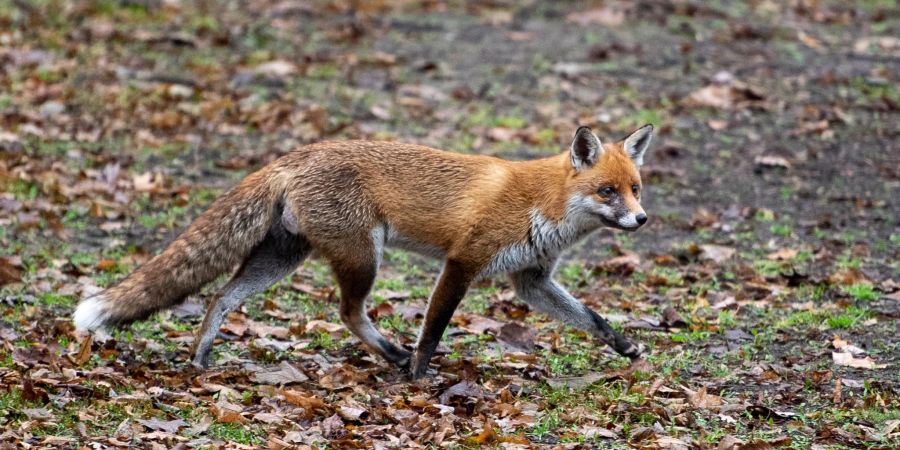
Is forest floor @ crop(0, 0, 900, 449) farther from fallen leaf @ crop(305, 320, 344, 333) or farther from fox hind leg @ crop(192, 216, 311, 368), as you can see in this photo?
fox hind leg @ crop(192, 216, 311, 368)

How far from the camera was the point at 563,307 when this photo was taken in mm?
7707

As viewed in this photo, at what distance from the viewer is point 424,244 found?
7.68 metres

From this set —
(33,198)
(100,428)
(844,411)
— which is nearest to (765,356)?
(844,411)

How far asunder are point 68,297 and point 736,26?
455 inches

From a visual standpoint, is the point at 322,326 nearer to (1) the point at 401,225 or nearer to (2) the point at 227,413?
(1) the point at 401,225

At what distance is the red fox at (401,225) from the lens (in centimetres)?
734

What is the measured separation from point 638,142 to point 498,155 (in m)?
4.49

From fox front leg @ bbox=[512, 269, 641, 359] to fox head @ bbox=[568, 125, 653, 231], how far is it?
0.57m

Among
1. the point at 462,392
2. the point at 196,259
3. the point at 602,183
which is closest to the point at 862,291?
the point at 602,183

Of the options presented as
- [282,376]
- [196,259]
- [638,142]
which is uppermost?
[638,142]

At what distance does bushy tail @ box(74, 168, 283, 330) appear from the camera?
7035 millimetres

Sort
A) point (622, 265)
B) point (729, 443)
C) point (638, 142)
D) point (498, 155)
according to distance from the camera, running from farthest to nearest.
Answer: point (498, 155) < point (622, 265) < point (638, 142) < point (729, 443)

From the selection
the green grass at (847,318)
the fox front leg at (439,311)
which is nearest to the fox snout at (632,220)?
the fox front leg at (439,311)

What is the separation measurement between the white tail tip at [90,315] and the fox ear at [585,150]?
125 inches
